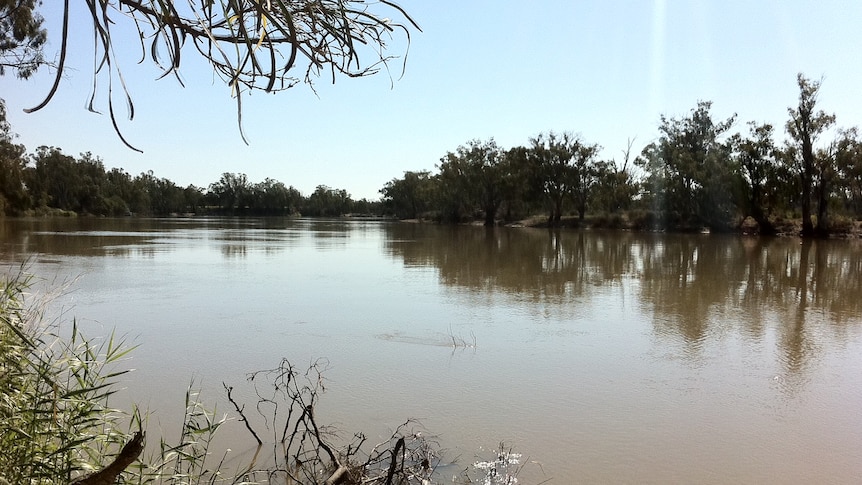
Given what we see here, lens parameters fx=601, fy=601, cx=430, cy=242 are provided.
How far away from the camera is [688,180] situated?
43.3m

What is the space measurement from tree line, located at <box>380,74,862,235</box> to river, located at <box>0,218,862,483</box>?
2419 cm

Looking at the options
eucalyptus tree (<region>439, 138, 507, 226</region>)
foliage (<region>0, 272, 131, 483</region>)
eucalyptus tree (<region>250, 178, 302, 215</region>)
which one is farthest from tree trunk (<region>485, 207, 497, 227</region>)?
eucalyptus tree (<region>250, 178, 302, 215</region>)

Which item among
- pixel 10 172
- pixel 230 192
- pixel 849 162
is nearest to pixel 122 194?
pixel 230 192

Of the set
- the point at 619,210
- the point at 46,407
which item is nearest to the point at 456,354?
the point at 46,407

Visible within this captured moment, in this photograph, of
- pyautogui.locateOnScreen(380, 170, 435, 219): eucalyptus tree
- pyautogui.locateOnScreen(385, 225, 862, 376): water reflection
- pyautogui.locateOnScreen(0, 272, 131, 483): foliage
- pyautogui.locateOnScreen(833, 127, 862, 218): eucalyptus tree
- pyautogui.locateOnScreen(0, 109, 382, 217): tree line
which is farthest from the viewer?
pyautogui.locateOnScreen(380, 170, 435, 219): eucalyptus tree

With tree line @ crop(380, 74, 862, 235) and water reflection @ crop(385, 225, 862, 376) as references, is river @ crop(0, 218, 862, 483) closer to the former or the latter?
water reflection @ crop(385, 225, 862, 376)

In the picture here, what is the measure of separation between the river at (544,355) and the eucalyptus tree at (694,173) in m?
27.2

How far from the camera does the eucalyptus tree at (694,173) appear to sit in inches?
1631

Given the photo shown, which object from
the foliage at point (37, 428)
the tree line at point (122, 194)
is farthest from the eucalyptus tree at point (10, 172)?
the foliage at point (37, 428)

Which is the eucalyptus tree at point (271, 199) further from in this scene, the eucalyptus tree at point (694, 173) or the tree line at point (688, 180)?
the eucalyptus tree at point (694, 173)

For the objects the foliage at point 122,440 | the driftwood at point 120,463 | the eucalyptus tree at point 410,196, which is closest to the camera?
the driftwood at point 120,463

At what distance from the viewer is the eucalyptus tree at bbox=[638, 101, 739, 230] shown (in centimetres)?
4144

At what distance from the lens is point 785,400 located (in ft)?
18.6

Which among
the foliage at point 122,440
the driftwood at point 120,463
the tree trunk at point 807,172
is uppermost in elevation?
the tree trunk at point 807,172
